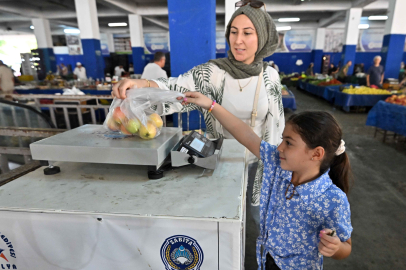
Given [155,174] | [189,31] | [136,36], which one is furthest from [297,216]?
[136,36]

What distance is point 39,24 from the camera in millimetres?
11742

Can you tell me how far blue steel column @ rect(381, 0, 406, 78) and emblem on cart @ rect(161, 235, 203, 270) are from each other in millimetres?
10317

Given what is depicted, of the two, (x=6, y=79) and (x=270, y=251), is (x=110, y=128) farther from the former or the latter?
(x=6, y=79)

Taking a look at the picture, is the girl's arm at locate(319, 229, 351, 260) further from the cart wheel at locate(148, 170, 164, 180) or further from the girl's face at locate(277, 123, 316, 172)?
the cart wheel at locate(148, 170, 164, 180)

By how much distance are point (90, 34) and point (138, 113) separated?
879cm

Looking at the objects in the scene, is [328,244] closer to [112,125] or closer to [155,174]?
[155,174]

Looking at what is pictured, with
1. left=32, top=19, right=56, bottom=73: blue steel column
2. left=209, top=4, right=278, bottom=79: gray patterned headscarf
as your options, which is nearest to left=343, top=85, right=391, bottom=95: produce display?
left=209, top=4, right=278, bottom=79: gray patterned headscarf

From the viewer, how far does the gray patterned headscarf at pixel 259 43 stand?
1.40m

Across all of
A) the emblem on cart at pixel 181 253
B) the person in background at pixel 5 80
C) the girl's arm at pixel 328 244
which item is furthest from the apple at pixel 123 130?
the person in background at pixel 5 80

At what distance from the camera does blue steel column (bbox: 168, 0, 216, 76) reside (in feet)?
8.98

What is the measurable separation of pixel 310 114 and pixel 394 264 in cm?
180

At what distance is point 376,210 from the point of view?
8.75 feet

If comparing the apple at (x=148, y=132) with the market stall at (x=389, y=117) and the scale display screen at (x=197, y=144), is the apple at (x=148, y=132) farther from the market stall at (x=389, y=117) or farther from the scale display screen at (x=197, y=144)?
the market stall at (x=389, y=117)

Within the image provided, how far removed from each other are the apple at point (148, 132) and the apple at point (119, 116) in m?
0.09
